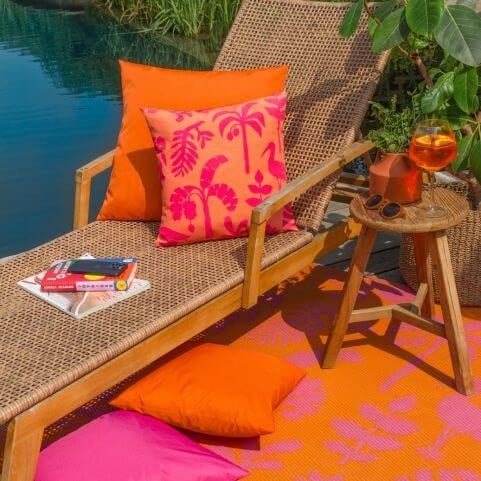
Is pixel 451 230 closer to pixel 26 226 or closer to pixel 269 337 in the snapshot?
pixel 269 337

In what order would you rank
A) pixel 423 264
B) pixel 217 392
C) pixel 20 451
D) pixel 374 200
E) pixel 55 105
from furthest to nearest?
pixel 55 105 < pixel 423 264 < pixel 374 200 < pixel 217 392 < pixel 20 451

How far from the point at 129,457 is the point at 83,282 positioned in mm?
533

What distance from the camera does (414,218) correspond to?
7.15 feet

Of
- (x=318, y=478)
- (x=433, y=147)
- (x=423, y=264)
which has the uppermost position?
(x=433, y=147)

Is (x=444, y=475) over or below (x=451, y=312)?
below

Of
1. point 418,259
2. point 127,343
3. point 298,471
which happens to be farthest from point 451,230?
point 127,343

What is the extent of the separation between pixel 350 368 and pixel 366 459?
0.44 meters

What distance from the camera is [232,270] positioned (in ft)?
7.51

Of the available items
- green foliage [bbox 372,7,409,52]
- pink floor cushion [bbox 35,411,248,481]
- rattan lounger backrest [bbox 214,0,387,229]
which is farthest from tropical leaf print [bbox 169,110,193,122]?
pink floor cushion [bbox 35,411,248,481]

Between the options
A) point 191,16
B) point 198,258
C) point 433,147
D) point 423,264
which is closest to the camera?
point 433,147

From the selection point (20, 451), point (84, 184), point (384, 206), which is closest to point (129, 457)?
point (20, 451)

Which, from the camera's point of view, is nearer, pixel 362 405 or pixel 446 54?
pixel 362 405

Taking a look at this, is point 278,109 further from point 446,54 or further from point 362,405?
point 362,405

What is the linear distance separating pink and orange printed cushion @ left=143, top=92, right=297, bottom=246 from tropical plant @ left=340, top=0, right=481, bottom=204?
1.35ft
